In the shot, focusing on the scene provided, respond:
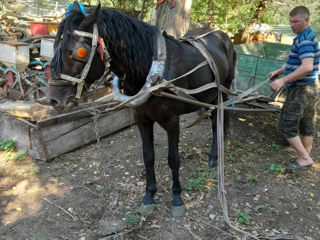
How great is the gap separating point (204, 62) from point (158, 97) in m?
0.75

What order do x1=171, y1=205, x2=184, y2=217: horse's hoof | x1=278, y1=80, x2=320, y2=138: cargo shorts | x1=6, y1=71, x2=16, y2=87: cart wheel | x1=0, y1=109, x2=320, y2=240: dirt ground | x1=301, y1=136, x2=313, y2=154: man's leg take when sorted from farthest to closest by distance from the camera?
x1=6, y1=71, x2=16, y2=87: cart wheel < x1=301, y1=136, x2=313, y2=154: man's leg < x1=278, y1=80, x2=320, y2=138: cargo shorts < x1=171, y1=205, x2=184, y2=217: horse's hoof < x1=0, y1=109, x2=320, y2=240: dirt ground

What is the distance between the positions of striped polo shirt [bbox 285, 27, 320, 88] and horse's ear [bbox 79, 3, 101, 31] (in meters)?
2.46

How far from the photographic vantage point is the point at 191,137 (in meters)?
4.88

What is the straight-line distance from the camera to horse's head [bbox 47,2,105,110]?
193cm

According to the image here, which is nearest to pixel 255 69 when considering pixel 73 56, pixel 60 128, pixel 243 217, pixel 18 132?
pixel 243 217

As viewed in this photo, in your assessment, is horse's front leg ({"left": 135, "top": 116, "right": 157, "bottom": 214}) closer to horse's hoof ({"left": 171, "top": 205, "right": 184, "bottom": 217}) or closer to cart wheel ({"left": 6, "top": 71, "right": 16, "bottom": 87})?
horse's hoof ({"left": 171, "top": 205, "right": 184, "bottom": 217})

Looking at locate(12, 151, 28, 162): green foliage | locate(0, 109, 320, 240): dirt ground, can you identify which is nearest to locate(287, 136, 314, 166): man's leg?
locate(0, 109, 320, 240): dirt ground

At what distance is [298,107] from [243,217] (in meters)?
1.69

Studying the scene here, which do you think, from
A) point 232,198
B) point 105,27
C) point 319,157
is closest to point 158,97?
point 105,27

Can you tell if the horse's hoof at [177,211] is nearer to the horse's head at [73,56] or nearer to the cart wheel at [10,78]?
the horse's head at [73,56]

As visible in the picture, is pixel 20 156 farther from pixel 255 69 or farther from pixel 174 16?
pixel 255 69

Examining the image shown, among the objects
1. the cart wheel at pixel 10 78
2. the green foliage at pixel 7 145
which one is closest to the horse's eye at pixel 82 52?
the green foliage at pixel 7 145

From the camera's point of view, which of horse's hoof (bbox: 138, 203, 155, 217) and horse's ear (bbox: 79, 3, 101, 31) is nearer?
horse's ear (bbox: 79, 3, 101, 31)

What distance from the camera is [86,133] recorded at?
4418 mm
